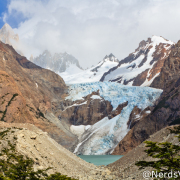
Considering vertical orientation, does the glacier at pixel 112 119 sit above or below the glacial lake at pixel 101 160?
above

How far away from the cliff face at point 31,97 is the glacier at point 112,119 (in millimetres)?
9968

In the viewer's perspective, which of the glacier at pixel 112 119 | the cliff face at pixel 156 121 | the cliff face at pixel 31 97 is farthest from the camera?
the glacier at pixel 112 119

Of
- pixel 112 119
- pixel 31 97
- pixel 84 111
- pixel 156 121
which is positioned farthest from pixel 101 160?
pixel 84 111

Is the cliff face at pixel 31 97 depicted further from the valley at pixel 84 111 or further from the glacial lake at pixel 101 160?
the glacial lake at pixel 101 160

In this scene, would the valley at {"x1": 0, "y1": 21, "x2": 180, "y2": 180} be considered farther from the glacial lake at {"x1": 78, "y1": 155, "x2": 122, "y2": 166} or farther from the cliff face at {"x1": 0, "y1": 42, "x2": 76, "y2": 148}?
the glacial lake at {"x1": 78, "y1": 155, "x2": 122, "y2": 166}

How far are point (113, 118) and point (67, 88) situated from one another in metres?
54.1

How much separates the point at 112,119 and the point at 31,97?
4743cm

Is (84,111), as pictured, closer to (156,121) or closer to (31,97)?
(31,97)

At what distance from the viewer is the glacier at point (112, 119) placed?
110 meters

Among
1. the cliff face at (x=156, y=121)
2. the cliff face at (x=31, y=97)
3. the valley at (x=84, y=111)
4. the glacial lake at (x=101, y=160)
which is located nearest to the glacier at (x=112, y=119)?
the valley at (x=84, y=111)

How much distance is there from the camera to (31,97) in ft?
398

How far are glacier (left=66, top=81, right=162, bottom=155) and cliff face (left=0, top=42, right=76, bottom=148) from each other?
997 centimetres

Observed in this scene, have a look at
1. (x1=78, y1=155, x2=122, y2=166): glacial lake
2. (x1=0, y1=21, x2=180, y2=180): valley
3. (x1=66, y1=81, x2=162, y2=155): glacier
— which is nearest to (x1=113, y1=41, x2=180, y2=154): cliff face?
(x1=0, y1=21, x2=180, y2=180): valley

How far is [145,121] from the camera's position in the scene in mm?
100750
